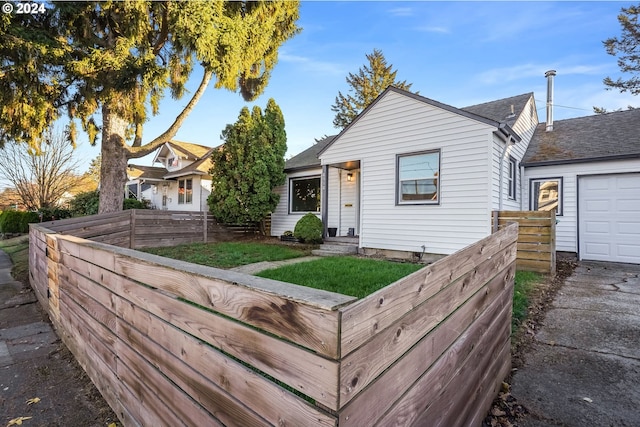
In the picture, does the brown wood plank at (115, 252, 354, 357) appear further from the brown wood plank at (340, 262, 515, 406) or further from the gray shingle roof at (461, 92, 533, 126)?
the gray shingle roof at (461, 92, 533, 126)

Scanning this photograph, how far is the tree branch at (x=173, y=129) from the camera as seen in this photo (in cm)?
991

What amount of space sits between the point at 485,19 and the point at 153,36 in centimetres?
958

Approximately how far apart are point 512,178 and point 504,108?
2.91 meters

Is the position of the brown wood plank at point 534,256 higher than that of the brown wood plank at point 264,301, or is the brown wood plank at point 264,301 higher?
the brown wood plank at point 264,301

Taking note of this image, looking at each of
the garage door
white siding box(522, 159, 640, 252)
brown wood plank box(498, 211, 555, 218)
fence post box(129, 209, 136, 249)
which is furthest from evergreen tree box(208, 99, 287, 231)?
the garage door

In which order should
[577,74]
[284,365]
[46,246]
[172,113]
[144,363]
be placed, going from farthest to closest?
[577,74], [172,113], [46,246], [144,363], [284,365]

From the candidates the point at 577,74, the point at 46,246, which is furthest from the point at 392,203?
the point at 577,74

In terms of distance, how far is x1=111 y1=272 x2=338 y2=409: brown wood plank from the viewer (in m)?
0.89

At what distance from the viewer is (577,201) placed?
8289 millimetres

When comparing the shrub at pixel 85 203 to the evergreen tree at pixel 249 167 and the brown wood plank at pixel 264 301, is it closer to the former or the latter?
the evergreen tree at pixel 249 167

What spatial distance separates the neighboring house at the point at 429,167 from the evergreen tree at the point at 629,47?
26.2ft

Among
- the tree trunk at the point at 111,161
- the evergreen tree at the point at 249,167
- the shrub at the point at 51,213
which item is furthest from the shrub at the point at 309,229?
the shrub at the point at 51,213

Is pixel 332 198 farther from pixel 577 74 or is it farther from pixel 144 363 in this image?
pixel 577 74

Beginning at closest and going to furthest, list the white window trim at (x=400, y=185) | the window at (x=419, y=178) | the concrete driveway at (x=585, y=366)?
1. the concrete driveway at (x=585, y=366)
2. the white window trim at (x=400, y=185)
3. the window at (x=419, y=178)
